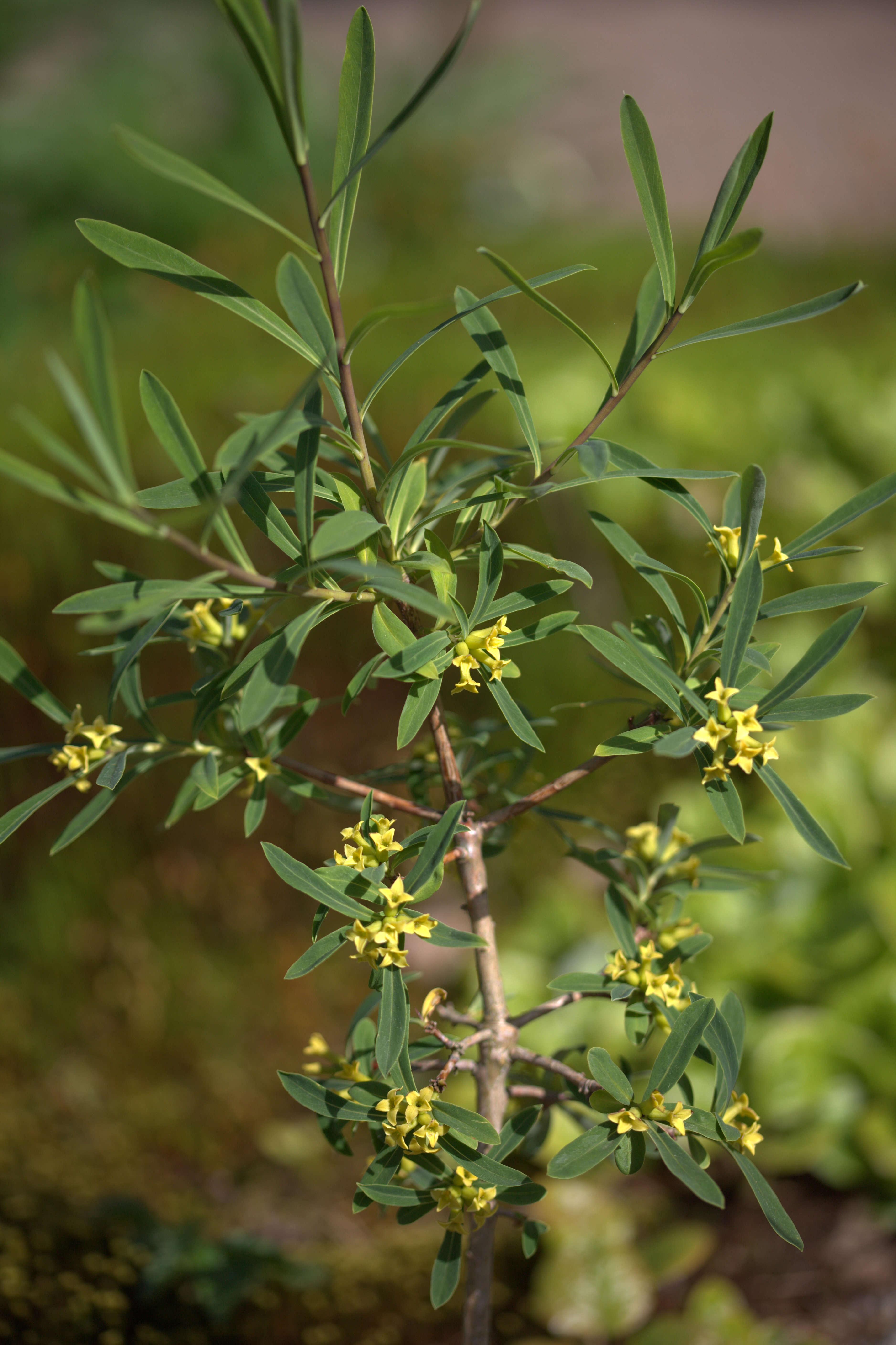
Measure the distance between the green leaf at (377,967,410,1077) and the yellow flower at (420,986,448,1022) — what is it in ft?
0.14

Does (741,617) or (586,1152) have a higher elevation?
(741,617)

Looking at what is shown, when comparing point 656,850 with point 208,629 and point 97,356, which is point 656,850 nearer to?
point 208,629

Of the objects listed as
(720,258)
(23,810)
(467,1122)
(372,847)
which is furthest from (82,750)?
(720,258)

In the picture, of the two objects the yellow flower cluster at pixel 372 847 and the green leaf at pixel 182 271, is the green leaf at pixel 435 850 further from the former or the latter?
the green leaf at pixel 182 271

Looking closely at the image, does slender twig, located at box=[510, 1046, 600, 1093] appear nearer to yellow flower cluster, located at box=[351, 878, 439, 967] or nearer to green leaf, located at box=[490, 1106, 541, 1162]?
green leaf, located at box=[490, 1106, 541, 1162]

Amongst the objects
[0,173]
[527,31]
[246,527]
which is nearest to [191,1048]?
[246,527]

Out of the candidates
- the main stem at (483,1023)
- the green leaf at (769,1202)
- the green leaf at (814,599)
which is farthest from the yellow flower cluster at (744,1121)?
the green leaf at (814,599)

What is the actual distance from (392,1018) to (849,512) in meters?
0.30

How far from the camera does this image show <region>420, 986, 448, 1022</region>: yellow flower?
0.45 m

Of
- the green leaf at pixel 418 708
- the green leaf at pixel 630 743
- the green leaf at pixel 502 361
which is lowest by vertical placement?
the green leaf at pixel 630 743

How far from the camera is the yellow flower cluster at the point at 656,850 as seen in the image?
1.82ft

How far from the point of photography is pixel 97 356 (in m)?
0.28

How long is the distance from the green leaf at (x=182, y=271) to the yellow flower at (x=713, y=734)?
22cm

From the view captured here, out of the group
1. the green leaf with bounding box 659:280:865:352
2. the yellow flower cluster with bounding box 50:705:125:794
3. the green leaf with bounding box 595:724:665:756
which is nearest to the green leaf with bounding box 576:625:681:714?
the green leaf with bounding box 595:724:665:756
